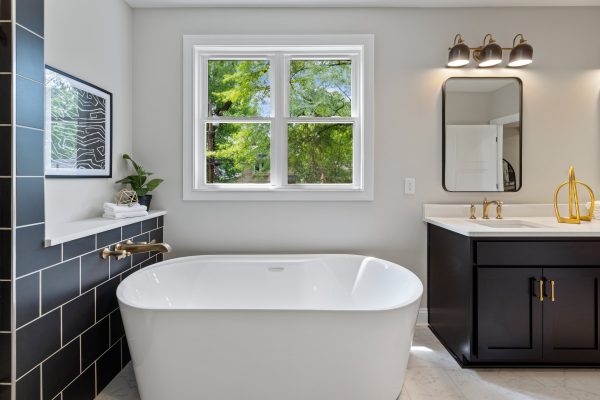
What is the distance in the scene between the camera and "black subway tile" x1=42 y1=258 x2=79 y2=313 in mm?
1390

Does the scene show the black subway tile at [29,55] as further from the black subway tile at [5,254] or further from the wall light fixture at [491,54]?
the wall light fixture at [491,54]

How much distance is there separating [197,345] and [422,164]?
1.98m

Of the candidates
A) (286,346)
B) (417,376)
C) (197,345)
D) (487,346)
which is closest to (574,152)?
(487,346)

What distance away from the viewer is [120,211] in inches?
78.7

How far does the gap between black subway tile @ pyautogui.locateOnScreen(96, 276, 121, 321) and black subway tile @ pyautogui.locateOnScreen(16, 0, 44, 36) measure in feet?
4.04

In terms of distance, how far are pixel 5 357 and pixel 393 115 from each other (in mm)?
2546

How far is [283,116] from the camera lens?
8.55 feet

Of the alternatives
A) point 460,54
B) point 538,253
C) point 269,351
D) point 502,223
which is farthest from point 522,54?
point 269,351

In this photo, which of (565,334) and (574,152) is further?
(574,152)

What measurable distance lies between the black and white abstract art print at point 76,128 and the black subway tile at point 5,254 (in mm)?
524

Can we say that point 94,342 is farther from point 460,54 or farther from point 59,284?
point 460,54

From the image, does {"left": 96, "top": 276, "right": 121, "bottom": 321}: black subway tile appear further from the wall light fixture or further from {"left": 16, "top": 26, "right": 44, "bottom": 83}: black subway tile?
the wall light fixture

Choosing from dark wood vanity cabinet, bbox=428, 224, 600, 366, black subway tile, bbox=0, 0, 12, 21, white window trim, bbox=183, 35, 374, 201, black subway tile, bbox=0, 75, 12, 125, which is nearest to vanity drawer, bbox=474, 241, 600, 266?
dark wood vanity cabinet, bbox=428, 224, 600, 366

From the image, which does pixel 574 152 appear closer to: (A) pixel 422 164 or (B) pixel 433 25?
(A) pixel 422 164
